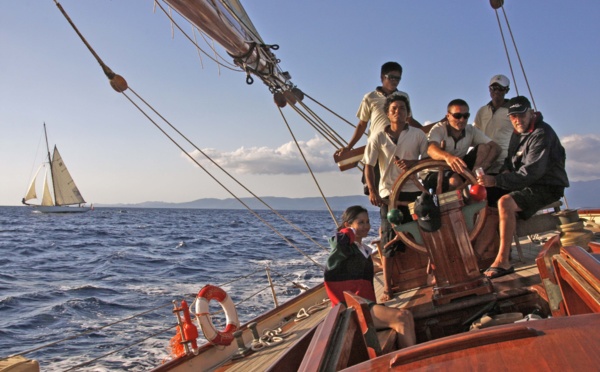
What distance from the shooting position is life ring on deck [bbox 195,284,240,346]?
4.75 metres

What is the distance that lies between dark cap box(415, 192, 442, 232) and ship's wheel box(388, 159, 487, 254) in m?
0.17

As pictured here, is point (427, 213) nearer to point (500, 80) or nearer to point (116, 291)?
point (500, 80)

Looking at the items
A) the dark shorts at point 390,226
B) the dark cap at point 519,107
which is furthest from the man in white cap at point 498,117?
the dark shorts at point 390,226

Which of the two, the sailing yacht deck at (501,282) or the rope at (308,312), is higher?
the sailing yacht deck at (501,282)

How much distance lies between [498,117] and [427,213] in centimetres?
188

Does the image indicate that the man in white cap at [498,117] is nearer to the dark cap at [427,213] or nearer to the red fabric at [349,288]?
the dark cap at [427,213]

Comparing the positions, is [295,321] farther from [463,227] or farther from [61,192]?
[61,192]

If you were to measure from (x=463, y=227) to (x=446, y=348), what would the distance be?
7.00 ft

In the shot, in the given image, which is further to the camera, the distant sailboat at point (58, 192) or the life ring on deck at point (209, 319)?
the distant sailboat at point (58, 192)

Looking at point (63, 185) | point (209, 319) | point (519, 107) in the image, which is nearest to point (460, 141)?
point (519, 107)

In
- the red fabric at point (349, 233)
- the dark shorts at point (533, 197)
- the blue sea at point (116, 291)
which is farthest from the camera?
the blue sea at point (116, 291)

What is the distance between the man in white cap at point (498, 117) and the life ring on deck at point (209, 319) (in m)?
2.81

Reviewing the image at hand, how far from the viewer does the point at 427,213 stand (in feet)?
Answer: 11.2

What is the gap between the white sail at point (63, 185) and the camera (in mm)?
66050
